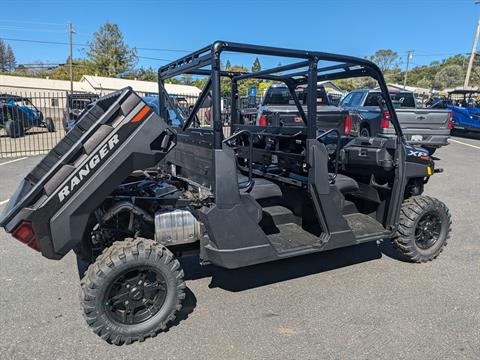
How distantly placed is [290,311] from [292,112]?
398cm

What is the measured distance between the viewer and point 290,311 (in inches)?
128

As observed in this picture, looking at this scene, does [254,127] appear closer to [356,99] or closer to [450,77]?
[356,99]

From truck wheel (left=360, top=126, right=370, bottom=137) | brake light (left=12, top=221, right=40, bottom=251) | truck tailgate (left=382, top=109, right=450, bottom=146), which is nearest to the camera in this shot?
brake light (left=12, top=221, right=40, bottom=251)

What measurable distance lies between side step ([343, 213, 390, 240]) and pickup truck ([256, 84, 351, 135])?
1.08 metres

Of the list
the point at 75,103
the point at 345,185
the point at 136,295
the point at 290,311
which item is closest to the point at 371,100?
the point at 345,185

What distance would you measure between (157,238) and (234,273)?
1165 millimetres

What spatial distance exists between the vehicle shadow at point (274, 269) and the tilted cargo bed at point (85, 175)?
61.4 inches

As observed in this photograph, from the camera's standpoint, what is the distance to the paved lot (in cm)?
274

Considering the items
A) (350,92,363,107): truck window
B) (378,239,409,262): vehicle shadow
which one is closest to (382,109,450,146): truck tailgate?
(350,92,363,107): truck window

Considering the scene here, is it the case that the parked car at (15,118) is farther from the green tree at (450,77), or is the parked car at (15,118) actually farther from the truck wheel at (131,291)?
the green tree at (450,77)

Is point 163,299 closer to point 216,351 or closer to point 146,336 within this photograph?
point 146,336

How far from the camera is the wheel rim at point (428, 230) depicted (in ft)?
13.9

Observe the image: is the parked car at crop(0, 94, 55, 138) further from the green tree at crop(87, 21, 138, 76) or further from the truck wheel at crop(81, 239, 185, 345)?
the green tree at crop(87, 21, 138, 76)

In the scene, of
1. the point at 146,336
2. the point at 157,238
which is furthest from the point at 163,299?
the point at 157,238
